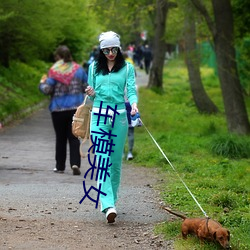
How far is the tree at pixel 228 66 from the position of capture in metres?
16.0

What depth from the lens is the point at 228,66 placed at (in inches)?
640

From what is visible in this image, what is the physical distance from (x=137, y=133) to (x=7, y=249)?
459 inches

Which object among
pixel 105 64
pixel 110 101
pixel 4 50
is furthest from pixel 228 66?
pixel 4 50

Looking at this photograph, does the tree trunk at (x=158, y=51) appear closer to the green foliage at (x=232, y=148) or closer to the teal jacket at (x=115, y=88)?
the green foliage at (x=232, y=148)

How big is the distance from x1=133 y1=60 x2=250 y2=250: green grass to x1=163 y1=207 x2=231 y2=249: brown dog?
0.25ft

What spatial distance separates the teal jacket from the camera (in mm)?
7480

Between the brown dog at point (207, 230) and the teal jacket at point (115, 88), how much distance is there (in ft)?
4.99

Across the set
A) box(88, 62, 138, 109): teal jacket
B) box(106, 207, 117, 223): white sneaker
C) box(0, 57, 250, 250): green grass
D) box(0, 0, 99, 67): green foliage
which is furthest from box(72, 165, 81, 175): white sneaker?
box(0, 0, 99, 67): green foliage

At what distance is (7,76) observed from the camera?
25.4 meters

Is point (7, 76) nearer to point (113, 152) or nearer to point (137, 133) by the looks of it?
point (137, 133)

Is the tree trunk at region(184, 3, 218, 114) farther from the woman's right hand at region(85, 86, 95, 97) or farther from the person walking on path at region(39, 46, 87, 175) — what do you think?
the woman's right hand at region(85, 86, 95, 97)

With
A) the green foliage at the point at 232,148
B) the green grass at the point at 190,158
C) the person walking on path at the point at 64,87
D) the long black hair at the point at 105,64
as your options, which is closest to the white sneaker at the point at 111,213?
the green grass at the point at 190,158

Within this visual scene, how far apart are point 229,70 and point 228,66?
0.33ft

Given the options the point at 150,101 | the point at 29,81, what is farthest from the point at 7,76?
the point at 150,101
